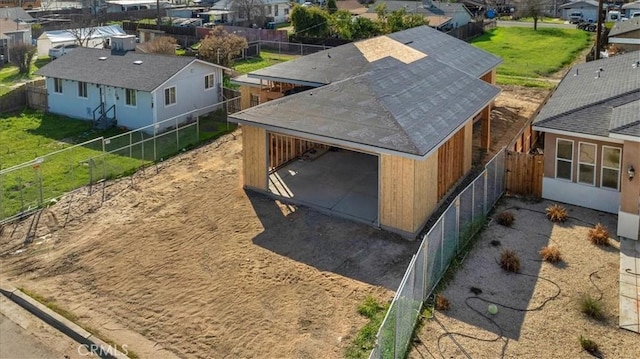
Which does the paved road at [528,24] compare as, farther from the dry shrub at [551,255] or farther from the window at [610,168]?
the dry shrub at [551,255]

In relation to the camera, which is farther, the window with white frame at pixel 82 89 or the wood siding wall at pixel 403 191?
the window with white frame at pixel 82 89

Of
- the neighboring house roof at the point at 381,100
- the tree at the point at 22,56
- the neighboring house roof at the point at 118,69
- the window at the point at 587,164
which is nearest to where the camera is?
the neighboring house roof at the point at 381,100

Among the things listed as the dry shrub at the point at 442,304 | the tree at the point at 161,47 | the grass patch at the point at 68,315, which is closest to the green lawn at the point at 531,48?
the tree at the point at 161,47

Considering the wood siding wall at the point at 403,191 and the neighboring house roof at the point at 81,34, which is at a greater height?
the neighboring house roof at the point at 81,34

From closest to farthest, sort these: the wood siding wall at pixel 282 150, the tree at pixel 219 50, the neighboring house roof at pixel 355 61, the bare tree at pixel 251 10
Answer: the wood siding wall at pixel 282 150, the neighboring house roof at pixel 355 61, the tree at pixel 219 50, the bare tree at pixel 251 10

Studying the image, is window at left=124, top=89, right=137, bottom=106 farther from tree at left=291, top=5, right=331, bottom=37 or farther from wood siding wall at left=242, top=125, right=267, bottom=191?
tree at left=291, top=5, right=331, bottom=37

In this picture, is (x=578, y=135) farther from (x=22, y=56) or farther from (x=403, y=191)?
(x=22, y=56)

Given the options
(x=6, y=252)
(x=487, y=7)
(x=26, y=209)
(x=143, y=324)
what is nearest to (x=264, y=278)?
(x=143, y=324)

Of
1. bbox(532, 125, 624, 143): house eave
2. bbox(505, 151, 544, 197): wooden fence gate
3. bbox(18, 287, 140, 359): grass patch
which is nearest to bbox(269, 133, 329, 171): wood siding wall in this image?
bbox(505, 151, 544, 197): wooden fence gate
